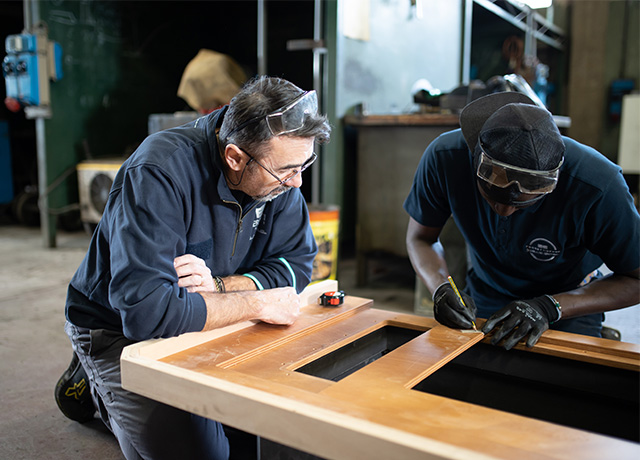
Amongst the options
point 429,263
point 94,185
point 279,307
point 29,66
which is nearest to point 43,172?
point 94,185

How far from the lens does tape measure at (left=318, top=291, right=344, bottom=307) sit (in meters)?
1.54

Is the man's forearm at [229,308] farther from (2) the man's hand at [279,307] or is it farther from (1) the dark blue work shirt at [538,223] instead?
(1) the dark blue work shirt at [538,223]

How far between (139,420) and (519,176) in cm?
114

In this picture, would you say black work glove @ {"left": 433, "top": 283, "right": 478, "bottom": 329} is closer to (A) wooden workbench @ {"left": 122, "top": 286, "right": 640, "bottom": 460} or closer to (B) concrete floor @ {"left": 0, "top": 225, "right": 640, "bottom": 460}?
(A) wooden workbench @ {"left": 122, "top": 286, "right": 640, "bottom": 460}

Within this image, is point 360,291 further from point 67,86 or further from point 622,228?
point 67,86

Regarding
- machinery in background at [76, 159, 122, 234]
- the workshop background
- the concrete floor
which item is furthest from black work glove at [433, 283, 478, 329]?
machinery in background at [76, 159, 122, 234]

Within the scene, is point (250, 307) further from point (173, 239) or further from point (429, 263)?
point (429, 263)

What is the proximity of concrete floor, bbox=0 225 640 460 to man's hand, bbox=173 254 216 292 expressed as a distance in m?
0.77

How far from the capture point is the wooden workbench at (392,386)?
2.66ft

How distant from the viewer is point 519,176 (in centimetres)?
133

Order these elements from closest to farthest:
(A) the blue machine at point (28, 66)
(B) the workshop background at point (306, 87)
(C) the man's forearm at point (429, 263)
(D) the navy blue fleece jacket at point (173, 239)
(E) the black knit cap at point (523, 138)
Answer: (D) the navy blue fleece jacket at point (173, 239)
(E) the black knit cap at point (523, 138)
(C) the man's forearm at point (429, 263)
(B) the workshop background at point (306, 87)
(A) the blue machine at point (28, 66)

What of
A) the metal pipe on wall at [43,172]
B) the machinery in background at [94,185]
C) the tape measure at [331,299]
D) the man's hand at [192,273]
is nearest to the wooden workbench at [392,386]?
the tape measure at [331,299]

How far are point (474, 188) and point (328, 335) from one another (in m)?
0.73

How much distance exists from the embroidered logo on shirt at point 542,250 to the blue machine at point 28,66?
14.6ft
